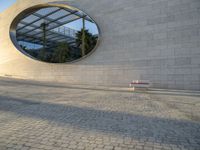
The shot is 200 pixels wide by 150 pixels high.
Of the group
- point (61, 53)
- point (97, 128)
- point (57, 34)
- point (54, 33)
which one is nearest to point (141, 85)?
point (97, 128)

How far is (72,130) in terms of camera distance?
13.3 ft

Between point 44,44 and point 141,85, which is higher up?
point 44,44

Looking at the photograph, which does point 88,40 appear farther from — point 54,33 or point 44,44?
point 44,44

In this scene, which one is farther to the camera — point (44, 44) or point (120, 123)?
point (44, 44)

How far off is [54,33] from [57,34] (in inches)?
14.3

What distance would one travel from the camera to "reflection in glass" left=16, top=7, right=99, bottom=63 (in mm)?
14984

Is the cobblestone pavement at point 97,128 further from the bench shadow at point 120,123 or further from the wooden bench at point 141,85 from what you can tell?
the wooden bench at point 141,85

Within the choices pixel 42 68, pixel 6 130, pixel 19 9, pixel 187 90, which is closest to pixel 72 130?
pixel 6 130

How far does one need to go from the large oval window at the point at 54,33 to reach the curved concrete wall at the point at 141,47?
0.68 meters

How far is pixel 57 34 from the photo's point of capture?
55.8 ft

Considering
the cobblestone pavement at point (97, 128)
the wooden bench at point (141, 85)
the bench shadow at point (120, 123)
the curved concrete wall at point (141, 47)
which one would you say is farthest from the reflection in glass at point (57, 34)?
the cobblestone pavement at point (97, 128)

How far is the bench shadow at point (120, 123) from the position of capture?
12.3 feet

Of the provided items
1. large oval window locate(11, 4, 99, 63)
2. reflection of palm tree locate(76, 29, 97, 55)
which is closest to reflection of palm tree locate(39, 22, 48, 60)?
large oval window locate(11, 4, 99, 63)

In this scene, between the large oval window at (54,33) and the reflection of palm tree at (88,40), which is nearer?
the reflection of palm tree at (88,40)
